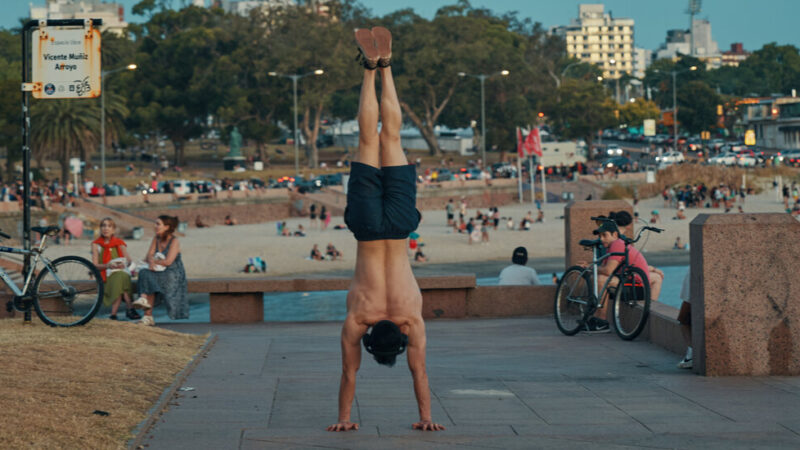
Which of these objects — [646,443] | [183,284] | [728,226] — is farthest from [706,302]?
[183,284]

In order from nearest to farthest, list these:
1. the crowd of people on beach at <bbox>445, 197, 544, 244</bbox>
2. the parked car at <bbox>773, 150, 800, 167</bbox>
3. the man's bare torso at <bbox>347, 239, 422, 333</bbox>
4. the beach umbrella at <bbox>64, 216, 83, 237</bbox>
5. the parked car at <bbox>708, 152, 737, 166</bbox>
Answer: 1. the man's bare torso at <bbox>347, 239, 422, 333</bbox>
2. the beach umbrella at <bbox>64, 216, 83, 237</bbox>
3. the crowd of people on beach at <bbox>445, 197, 544, 244</bbox>
4. the parked car at <bbox>708, 152, 737, 166</bbox>
5. the parked car at <bbox>773, 150, 800, 167</bbox>

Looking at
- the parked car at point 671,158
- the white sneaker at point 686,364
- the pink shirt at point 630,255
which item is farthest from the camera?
the parked car at point 671,158

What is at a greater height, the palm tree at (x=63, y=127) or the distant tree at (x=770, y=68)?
the distant tree at (x=770, y=68)

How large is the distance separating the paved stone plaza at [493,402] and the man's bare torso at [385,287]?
2.11 feet

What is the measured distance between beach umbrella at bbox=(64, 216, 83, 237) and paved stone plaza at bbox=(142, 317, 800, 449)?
38.5 m

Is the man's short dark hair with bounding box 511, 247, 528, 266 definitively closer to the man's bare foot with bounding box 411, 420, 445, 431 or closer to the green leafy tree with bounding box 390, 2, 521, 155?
the man's bare foot with bounding box 411, 420, 445, 431

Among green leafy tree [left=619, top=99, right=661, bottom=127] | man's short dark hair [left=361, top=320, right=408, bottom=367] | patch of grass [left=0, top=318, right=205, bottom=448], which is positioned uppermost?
green leafy tree [left=619, top=99, right=661, bottom=127]

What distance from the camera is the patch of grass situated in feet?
19.9

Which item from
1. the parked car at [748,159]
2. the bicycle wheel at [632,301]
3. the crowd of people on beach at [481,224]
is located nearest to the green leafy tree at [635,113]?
the parked car at [748,159]

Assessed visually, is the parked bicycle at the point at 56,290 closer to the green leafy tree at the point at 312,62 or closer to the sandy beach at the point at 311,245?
the sandy beach at the point at 311,245

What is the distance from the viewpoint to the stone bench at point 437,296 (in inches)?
538

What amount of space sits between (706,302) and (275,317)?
2103 centimetres

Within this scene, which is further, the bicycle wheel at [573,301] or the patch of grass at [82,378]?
the bicycle wheel at [573,301]

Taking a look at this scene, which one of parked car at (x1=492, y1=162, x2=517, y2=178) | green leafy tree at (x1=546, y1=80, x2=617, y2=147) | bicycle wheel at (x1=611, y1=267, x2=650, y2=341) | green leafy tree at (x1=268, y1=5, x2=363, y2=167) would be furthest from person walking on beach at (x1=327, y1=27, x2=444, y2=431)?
green leafy tree at (x1=546, y1=80, x2=617, y2=147)
